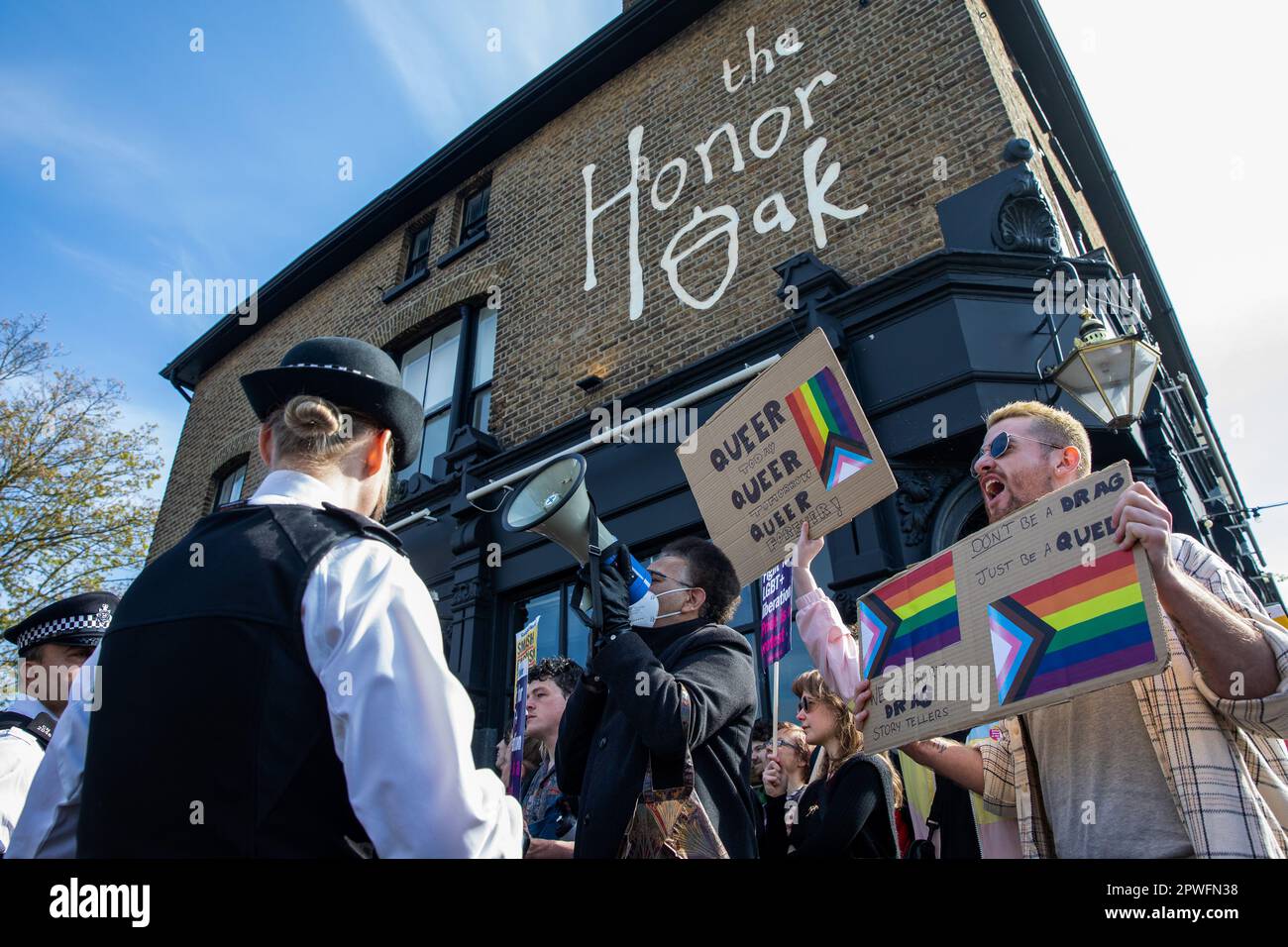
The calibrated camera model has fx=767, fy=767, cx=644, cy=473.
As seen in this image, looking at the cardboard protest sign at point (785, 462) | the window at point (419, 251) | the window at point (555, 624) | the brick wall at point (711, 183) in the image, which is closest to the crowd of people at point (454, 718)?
the cardboard protest sign at point (785, 462)

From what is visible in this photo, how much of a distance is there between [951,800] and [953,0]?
6.99m

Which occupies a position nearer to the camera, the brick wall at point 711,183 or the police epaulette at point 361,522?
the police epaulette at point 361,522

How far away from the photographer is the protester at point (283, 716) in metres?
1.14

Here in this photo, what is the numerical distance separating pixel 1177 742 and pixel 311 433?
6.68ft

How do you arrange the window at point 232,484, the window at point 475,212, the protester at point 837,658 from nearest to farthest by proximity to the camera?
the protester at point 837,658 < the window at point 475,212 < the window at point 232,484

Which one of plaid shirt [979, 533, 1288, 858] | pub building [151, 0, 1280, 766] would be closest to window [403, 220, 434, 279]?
pub building [151, 0, 1280, 766]

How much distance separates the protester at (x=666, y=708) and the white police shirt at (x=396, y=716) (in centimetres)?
104

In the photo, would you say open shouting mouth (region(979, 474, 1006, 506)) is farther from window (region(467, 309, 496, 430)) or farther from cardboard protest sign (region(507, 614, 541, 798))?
window (region(467, 309, 496, 430))

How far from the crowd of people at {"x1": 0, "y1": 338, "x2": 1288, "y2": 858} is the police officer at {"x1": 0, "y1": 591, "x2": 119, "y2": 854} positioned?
23 mm

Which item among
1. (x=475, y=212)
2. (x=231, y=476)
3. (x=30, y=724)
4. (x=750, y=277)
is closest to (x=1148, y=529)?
(x=30, y=724)

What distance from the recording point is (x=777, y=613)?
16.7 ft

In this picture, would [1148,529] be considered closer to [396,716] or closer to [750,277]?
[396,716]

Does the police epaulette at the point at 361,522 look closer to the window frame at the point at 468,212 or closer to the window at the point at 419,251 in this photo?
the window frame at the point at 468,212
